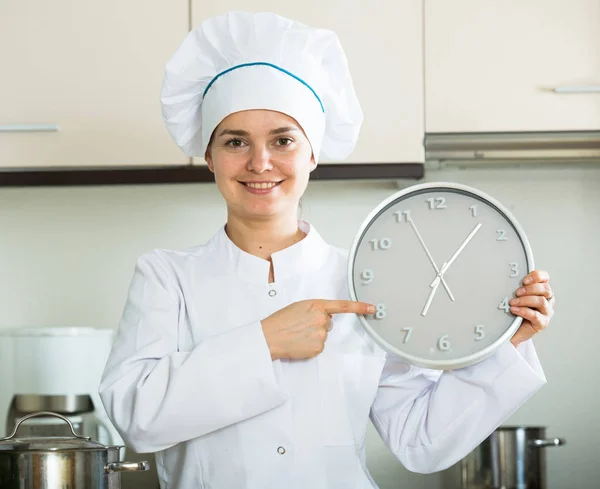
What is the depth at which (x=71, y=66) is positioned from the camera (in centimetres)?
208

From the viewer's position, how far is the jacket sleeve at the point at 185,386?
1270 mm

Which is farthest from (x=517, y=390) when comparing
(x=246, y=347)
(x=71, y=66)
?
(x=71, y=66)

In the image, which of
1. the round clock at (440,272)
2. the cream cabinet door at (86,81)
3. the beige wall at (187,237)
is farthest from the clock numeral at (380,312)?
the beige wall at (187,237)

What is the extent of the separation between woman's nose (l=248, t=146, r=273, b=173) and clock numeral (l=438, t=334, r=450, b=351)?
1.17 ft

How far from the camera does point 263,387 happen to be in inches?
→ 50.9

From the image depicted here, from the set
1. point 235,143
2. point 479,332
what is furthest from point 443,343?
point 235,143

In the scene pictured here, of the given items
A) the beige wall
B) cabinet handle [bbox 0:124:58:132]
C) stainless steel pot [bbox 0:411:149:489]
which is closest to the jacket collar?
stainless steel pot [bbox 0:411:149:489]

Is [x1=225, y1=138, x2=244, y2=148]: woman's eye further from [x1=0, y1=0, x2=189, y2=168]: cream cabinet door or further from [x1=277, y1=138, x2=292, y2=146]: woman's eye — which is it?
[x1=0, y1=0, x2=189, y2=168]: cream cabinet door

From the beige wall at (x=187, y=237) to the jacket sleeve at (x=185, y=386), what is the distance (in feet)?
3.42

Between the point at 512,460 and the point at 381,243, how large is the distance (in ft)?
2.85

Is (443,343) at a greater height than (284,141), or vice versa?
(284,141)

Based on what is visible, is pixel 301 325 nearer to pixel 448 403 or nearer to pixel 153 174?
pixel 448 403

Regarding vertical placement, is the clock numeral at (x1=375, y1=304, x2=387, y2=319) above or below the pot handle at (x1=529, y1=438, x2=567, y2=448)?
above

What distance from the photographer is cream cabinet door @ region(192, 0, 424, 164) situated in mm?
2051
